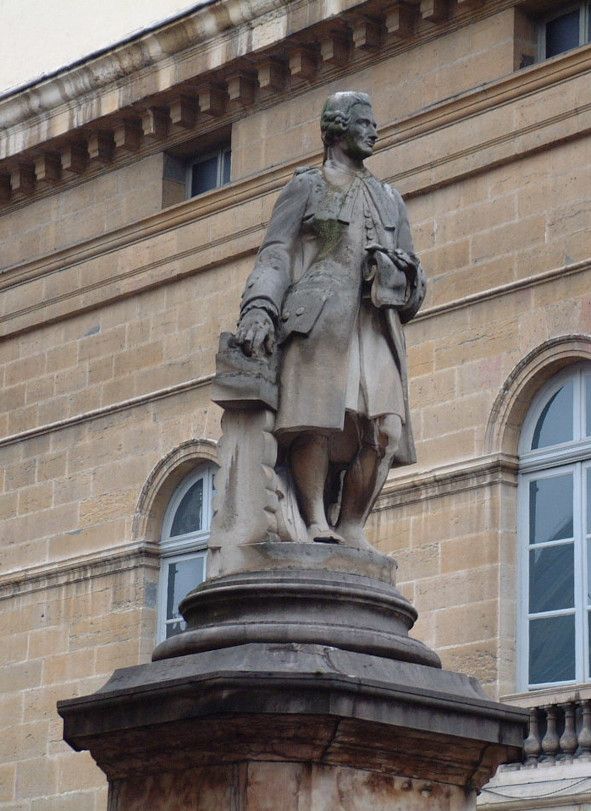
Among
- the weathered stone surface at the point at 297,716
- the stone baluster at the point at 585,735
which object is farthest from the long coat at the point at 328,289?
the stone baluster at the point at 585,735

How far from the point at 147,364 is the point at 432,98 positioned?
12.0ft

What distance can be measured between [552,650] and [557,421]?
1673 millimetres

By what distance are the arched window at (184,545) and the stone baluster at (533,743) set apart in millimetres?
4432

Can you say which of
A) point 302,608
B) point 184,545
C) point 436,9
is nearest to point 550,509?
point 184,545

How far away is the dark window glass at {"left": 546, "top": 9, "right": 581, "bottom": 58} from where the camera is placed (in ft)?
57.1

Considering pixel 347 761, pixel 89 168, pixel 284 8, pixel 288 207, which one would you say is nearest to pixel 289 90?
pixel 284 8

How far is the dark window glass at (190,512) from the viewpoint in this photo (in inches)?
764

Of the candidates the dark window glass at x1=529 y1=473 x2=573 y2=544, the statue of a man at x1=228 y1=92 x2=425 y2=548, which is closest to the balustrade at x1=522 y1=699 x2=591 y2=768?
the dark window glass at x1=529 y1=473 x2=573 y2=544

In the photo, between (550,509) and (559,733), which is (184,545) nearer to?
(550,509)

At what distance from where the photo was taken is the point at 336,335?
→ 9.38 metres

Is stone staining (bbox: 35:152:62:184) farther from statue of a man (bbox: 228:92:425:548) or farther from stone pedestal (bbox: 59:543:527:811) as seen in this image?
stone pedestal (bbox: 59:543:527:811)

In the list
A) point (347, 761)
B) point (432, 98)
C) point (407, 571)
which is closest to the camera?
point (347, 761)

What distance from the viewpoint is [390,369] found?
9.52 m

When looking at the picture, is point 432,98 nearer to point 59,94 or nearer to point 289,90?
point 289,90
